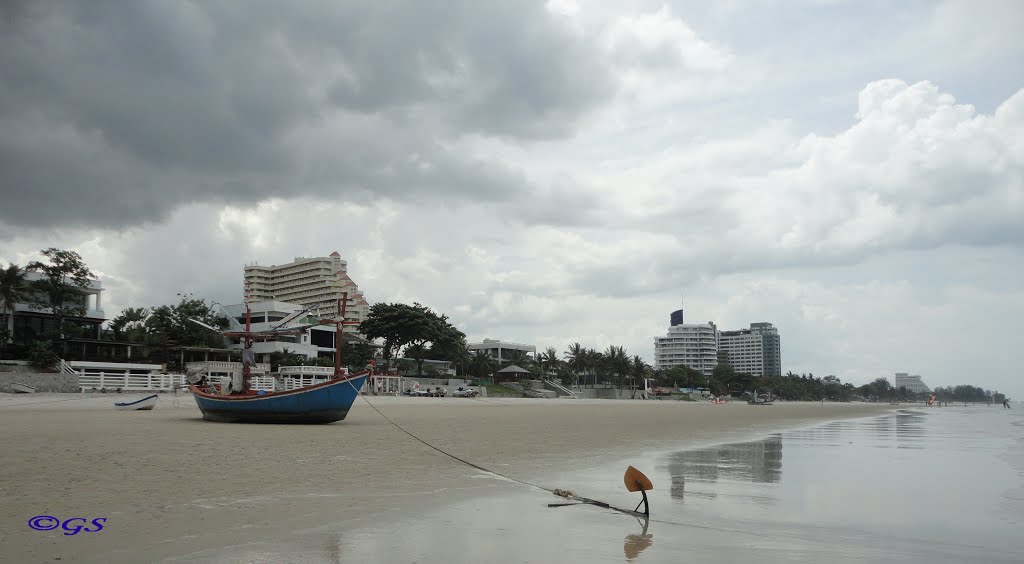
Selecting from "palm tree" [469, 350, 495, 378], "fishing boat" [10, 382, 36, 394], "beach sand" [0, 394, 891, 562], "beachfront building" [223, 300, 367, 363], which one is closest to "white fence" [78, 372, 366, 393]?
"fishing boat" [10, 382, 36, 394]

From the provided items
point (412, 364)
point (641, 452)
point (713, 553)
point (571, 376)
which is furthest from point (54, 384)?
point (571, 376)

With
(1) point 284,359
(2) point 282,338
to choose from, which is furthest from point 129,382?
(2) point 282,338

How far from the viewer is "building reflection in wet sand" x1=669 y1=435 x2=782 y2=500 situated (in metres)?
11.2

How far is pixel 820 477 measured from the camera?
11.7 metres

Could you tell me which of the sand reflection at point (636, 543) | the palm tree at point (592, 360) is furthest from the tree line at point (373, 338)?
the sand reflection at point (636, 543)

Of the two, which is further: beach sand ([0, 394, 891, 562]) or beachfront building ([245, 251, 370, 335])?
beachfront building ([245, 251, 370, 335])

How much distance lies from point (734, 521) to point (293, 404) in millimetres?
16943

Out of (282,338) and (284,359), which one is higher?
(282,338)

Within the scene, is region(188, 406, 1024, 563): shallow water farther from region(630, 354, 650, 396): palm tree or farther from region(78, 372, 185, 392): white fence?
region(630, 354, 650, 396): palm tree

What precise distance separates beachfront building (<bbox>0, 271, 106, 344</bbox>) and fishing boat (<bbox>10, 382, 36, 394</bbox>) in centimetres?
1506

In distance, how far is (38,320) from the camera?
55.2 metres

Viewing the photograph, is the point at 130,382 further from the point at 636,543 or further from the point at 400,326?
the point at 636,543

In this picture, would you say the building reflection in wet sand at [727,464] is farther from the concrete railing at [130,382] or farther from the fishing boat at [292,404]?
the concrete railing at [130,382]

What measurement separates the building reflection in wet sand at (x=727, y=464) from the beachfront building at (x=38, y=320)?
171ft
